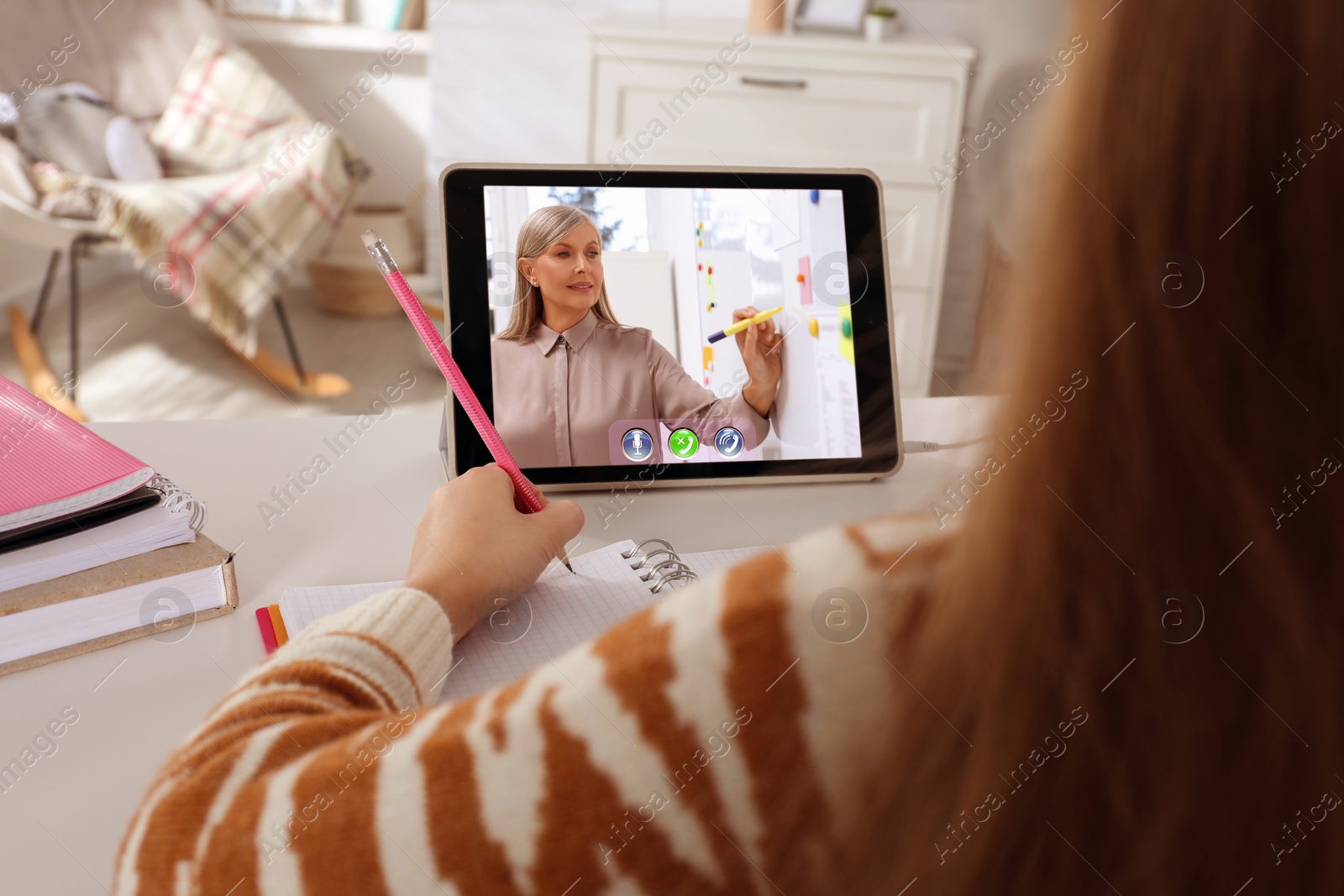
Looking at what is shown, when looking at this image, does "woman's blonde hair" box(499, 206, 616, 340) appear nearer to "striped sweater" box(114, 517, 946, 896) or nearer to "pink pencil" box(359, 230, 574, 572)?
"pink pencil" box(359, 230, 574, 572)

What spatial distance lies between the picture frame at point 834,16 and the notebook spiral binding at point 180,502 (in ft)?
7.93

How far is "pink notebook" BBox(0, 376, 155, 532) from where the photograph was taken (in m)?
0.54

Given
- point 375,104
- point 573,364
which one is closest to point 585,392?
point 573,364

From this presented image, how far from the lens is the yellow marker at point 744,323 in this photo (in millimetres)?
751

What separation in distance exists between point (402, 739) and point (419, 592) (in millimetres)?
181

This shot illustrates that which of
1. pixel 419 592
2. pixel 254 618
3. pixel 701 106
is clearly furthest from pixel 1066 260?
pixel 701 106

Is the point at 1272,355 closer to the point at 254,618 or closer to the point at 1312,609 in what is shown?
the point at 1312,609

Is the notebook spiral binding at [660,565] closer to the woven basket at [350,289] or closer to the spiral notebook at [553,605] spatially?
the spiral notebook at [553,605]

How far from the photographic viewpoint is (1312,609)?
0.95 ft

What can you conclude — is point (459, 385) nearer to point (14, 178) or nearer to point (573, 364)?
point (573, 364)

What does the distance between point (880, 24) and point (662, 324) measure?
212 cm

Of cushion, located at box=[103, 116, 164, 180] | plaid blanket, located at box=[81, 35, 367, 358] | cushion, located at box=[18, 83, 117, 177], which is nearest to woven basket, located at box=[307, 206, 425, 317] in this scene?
plaid blanket, located at box=[81, 35, 367, 358]

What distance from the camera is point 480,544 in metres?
0.59

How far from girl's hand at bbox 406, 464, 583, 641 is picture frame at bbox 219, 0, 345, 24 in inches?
113
